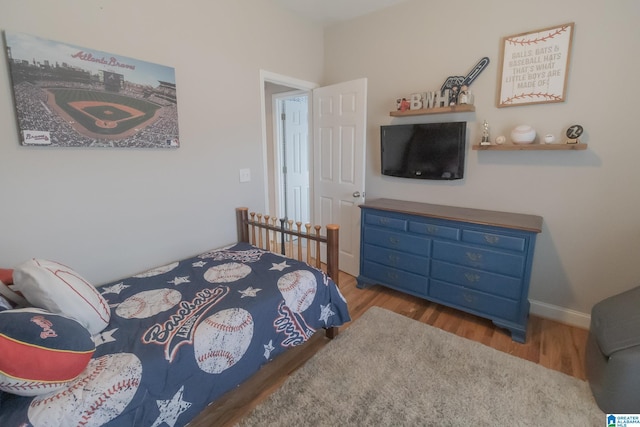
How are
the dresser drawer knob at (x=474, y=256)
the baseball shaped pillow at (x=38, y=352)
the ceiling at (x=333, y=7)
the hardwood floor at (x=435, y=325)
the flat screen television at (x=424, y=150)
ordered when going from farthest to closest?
the ceiling at (x=333, y=7) → the flat screen television at (x=424, y=150) → the dresser drawer knob at (x=474, y=256) → the hardwood floor at (x=435, y=325) → the baseball shaped pillow at (x=38, y=352)

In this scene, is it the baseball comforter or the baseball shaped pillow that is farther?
the baseball comforter

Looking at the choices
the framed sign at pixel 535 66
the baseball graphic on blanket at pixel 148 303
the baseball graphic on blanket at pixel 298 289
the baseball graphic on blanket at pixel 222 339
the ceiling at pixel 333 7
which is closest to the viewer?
the baseball graphic on blanket at pixel 222 339

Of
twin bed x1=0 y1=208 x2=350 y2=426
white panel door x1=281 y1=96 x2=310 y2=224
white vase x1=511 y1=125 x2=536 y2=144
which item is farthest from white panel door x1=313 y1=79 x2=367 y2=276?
white vase x1=511 y1=125 x2=536 y2=144

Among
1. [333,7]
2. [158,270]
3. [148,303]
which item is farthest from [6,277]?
[333,7]

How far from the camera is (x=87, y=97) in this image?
1.75 metres

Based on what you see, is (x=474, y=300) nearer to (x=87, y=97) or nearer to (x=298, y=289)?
(x=298, y=289)

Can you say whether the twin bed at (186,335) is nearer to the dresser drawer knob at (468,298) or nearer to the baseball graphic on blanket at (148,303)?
the baseball graphic on blanket at (148,303)

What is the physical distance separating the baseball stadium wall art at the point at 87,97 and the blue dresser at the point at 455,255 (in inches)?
73.3

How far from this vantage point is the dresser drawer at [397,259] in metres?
2.58

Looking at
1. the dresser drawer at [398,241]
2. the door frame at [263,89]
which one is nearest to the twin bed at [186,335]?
the dresser drawer at [398,241]

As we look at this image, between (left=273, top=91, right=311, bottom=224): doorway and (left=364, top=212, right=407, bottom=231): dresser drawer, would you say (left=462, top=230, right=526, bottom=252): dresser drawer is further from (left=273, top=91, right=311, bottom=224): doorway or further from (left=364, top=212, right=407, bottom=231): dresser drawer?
(left=273, top=91, right=311, bottom=224): doorway

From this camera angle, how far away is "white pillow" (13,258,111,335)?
49.4 inches

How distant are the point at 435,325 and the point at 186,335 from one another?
1.89m

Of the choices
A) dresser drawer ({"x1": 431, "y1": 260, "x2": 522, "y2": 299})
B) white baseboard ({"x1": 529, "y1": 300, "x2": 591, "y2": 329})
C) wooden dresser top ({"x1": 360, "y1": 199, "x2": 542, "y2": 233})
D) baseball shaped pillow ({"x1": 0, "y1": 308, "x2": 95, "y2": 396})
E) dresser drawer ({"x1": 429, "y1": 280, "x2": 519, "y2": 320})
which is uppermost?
wooden dresser top ({"x1": 360, "y1": 199, "x2": 542, "y2": 233})
